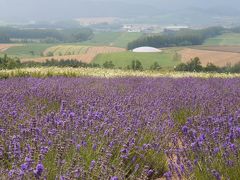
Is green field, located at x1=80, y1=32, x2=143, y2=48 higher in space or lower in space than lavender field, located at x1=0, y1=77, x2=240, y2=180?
lower

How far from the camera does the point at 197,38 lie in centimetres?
9338

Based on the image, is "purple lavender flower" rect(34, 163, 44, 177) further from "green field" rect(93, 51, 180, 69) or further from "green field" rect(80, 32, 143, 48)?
"green field" rect(80, 32, 143, 48)

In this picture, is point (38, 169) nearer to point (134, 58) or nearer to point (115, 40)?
point (134, 58)

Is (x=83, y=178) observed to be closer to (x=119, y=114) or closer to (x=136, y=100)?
(x=119, y=114)

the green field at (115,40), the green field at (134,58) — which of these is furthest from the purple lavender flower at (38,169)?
the green field at (115,40)

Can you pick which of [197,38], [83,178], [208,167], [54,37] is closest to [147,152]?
[208,167]

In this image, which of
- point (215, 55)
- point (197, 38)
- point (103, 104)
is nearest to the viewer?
point (103, 104)

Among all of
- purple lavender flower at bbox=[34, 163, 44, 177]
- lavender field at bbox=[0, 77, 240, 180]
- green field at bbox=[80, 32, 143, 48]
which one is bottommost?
green field at bbox=[80, 32, 143, 48]

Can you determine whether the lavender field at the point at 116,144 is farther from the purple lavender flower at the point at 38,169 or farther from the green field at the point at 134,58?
the green field at the point at 134,58

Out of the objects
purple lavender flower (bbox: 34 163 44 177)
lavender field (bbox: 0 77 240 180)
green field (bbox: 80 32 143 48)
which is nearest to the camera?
purple lavender flower (bbox: 34 163 44 177)

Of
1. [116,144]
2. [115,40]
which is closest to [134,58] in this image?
[116,144]

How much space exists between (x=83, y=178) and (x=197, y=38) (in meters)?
93.5

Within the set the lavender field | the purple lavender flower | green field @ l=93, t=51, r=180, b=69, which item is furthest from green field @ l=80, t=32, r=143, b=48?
the purple lavender flower

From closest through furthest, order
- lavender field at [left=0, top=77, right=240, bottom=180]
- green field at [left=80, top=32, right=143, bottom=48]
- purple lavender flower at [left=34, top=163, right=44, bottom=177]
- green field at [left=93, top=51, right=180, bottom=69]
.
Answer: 1. purple lavender flower at [left=34, top=163, right=44, bottom=177]
2. lavender field at [left=0, top=77, right=240, bottom=180]
3. green field at [left=93, top=51, right=180, bottom=69]
4. green field at [left=80, top=32, right=143, bottom=48]
